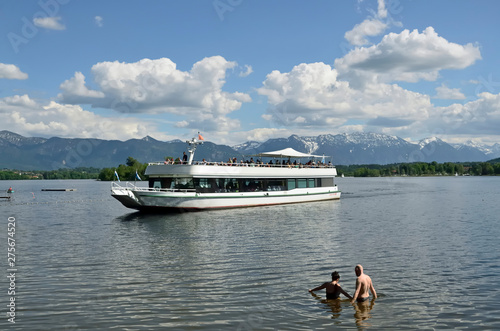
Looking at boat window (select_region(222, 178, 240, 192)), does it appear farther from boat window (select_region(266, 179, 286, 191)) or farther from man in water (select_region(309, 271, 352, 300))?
man in water (select_region(309, 271, 352, 300))

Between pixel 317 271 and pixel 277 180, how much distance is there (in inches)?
1314

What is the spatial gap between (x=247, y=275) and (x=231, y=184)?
2877 centimetres

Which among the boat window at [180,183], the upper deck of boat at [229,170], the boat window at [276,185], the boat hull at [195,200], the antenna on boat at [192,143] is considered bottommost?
the boat hull at [195,200]

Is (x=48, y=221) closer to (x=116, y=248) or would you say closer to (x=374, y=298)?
(x=116, y=248)

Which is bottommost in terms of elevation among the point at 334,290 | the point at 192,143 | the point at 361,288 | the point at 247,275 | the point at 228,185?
the point at 247,275

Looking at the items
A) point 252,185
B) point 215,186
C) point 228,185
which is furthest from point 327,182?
point 215,186

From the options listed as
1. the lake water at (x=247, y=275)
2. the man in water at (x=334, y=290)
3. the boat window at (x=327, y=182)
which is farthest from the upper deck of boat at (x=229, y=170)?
the man in water at (x=334, y=290)

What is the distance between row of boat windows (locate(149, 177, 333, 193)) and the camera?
1709 inches

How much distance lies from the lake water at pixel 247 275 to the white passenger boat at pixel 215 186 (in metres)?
6.07

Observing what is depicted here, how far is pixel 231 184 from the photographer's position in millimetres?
47469

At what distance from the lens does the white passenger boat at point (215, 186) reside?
42.0m

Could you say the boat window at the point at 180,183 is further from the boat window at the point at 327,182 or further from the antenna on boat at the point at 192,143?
the boat window at the point at 327,182

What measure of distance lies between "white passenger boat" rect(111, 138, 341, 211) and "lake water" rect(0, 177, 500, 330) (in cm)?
607

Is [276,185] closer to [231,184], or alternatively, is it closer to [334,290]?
[231,184]
